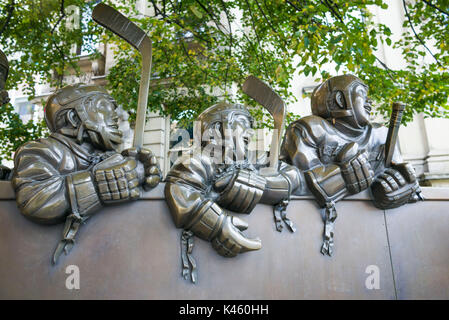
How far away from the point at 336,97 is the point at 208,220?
1.12 m

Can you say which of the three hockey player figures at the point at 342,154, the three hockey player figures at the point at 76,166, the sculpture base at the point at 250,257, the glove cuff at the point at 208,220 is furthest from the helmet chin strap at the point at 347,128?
the three hockey player figures at the point at 76,166

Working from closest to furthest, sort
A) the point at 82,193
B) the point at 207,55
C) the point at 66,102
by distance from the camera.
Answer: the point at 82,193 < the point at 66,102 < the point at 207,55

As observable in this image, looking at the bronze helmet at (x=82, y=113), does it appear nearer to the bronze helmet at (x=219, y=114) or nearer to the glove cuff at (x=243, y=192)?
the bronze helmet at (x=219, y=114)

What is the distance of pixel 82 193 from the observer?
159 cm

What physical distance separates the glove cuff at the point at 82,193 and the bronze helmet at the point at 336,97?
1.41 m

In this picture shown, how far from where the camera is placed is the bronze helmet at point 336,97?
2.07m

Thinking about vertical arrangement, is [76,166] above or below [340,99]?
below

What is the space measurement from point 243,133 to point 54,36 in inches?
178

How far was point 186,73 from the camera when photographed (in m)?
5.79

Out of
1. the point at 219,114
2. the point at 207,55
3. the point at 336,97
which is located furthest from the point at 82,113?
the point at 207,55

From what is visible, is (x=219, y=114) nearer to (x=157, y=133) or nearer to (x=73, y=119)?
(x=73, y=119)

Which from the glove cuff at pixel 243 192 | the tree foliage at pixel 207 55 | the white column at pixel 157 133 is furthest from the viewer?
the white column at pixel 157 133

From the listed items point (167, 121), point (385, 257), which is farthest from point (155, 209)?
point (167, 121)
